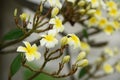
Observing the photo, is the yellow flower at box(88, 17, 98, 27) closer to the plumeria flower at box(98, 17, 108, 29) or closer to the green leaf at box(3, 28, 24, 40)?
the plumeria flower at box(98, 17, 108, 29)

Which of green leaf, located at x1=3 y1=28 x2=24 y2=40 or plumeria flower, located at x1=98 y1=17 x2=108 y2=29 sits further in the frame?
plumeria flower, located at x1=98 y1=17 x2=108 y2=29

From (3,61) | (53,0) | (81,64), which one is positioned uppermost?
(53,0)

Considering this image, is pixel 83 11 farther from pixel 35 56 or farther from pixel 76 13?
pixel 35 56

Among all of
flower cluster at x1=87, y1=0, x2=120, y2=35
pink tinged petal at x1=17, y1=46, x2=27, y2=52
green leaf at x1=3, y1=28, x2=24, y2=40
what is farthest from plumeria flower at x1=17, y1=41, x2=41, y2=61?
flower cluster at x1=87, y1=0, x2=120, y2=35

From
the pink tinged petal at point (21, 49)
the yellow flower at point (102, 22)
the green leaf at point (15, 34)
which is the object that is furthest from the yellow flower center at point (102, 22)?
the pink tinged petal at point (21, 49)

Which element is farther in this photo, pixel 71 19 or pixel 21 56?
pixel 71 19

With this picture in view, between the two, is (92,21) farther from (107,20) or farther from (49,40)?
(49,40)

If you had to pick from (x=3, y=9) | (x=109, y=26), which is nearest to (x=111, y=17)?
(x=109, y=26)

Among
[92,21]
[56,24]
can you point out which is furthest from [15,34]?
[92,21]
